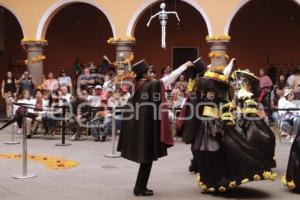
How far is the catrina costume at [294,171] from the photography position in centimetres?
695

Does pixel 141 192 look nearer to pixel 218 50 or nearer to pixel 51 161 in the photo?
pixel 51 161

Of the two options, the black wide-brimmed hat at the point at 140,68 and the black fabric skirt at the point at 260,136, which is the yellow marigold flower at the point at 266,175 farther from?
the black wide-brimmed hat at the point at 140,68

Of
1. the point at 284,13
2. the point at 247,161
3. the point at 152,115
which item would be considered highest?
the point at 284,13

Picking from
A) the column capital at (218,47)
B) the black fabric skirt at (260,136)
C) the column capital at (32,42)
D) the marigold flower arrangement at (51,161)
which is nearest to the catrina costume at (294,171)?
the black fabric skirt at (260,136)

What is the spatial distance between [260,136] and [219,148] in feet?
4.74

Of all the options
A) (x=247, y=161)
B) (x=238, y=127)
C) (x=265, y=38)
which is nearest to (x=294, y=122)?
(x=238, y=127)

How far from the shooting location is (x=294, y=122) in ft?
39.8

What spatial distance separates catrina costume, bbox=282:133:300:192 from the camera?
6.95 meters

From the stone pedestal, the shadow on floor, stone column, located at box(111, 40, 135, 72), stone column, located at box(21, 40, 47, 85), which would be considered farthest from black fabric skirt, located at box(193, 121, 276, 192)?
stone column, located at box(21, 40, 47, 85)

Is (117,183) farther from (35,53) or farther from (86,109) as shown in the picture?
(35,53)

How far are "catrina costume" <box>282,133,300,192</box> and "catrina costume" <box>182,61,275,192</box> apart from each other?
34 centimetres

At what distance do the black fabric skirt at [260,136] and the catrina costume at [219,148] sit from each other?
3.68 feet

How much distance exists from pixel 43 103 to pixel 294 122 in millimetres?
6314

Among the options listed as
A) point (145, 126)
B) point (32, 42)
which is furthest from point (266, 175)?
point (32, 42)
